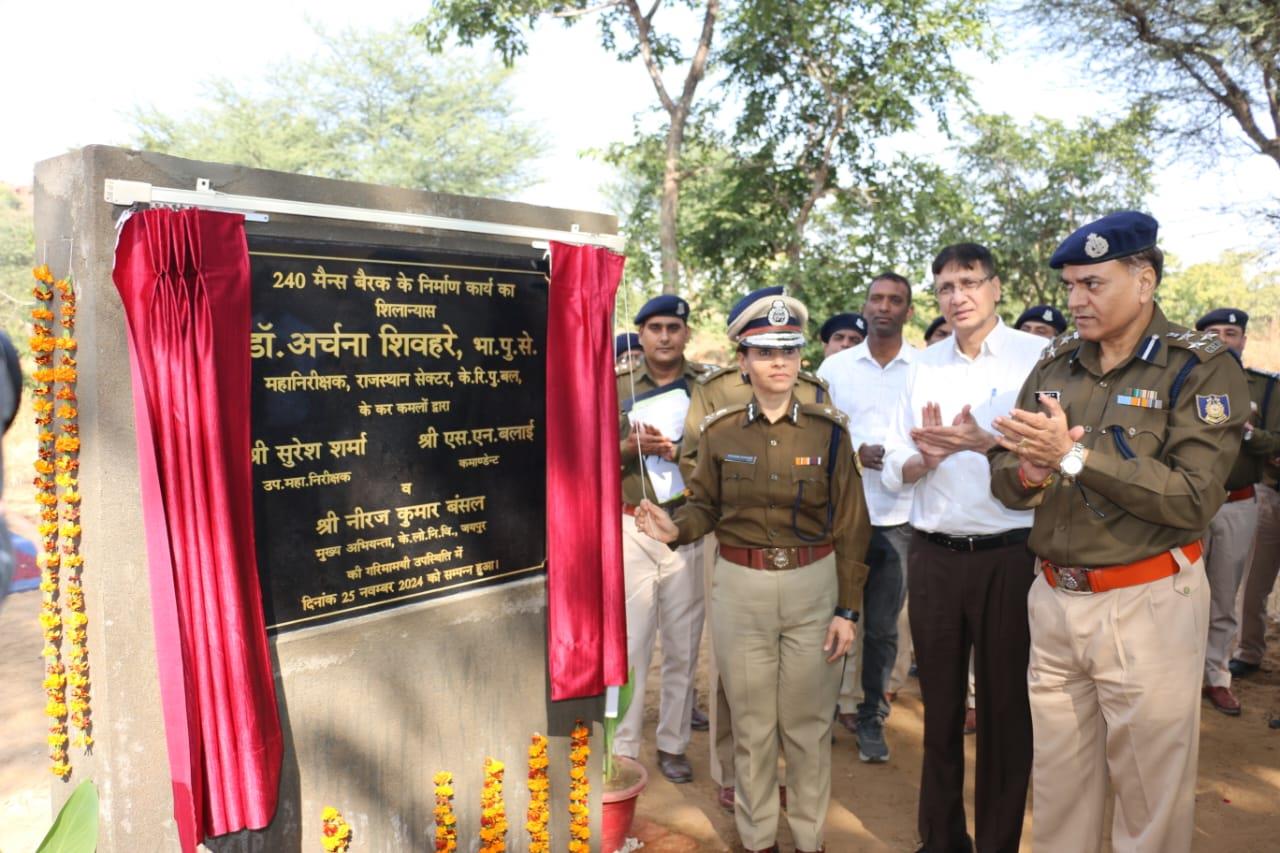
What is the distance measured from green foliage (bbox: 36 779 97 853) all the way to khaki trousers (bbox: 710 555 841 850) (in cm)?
212

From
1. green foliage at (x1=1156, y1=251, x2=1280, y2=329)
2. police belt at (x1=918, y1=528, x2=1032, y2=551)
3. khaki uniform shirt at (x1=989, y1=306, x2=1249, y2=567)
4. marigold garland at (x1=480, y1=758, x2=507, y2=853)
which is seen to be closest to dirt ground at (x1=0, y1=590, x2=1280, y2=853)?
marigold garland at (x1=480, y1=758, x2=507, y2=853)

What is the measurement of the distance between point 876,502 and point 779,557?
166 cm

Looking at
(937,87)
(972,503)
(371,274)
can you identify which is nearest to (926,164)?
(937,87)

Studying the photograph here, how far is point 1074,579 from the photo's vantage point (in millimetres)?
2967

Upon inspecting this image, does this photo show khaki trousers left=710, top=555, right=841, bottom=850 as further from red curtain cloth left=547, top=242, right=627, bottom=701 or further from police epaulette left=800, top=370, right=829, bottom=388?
police epaulette left=800, top=370, right=829, bottom=388

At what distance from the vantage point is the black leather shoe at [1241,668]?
5.93 metres

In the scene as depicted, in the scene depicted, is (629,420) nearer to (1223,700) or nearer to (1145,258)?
(1145,258)

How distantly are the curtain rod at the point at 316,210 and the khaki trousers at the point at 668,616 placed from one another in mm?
1810

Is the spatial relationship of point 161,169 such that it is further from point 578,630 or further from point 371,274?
point 578,630

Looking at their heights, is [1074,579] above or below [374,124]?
below

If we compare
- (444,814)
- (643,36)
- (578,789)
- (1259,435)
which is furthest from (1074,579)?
(643,36)

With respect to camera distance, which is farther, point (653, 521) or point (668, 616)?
point (668, 616)

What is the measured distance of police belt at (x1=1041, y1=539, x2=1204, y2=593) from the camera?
2.86 meters

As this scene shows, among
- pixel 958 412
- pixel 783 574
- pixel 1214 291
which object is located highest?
pixel 1214 291
